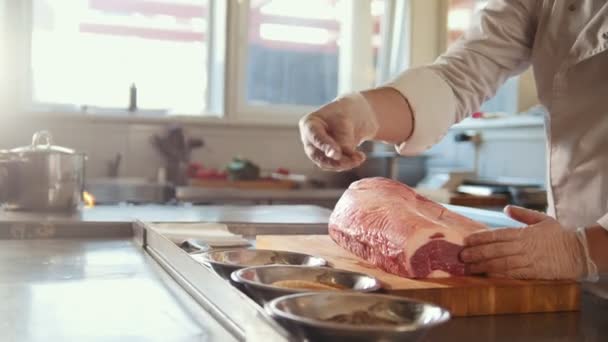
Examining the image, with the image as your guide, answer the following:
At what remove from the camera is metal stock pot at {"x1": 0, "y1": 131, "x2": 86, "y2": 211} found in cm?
182

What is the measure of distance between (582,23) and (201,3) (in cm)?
309

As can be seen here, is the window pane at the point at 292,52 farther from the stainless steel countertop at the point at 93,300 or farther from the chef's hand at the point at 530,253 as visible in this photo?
the chef's hand at the point at 530,253

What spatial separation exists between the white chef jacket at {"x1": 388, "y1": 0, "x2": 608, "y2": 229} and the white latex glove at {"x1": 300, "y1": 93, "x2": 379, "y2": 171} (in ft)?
0.39

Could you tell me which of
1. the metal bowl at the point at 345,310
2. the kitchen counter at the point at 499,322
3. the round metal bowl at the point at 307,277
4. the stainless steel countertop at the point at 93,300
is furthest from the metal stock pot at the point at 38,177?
the metal bowl at the point at 345,310

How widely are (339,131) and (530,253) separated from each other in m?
0.38

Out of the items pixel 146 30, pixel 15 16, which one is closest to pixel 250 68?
pixel 146 30

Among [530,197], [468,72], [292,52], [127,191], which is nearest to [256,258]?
[468,72]

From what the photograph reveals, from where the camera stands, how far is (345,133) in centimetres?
123

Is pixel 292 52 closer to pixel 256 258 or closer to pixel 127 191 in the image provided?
pixel 127 191

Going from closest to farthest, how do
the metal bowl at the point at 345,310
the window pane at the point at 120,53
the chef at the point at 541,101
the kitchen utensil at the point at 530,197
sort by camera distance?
the metal bowl at the point at 345,310 → the chef at the point at 541,101 → the kitchen utensil at the point at 530,197 → the window pane at the point at 120,53

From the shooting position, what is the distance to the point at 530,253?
1009mm

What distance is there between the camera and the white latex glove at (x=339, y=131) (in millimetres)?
1176

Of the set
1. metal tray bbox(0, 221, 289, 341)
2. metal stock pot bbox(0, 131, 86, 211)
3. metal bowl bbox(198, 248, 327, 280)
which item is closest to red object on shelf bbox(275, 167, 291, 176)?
metal stock pot bbox(0, 131, 86, 211)

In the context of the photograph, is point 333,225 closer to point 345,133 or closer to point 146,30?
point 345,133
